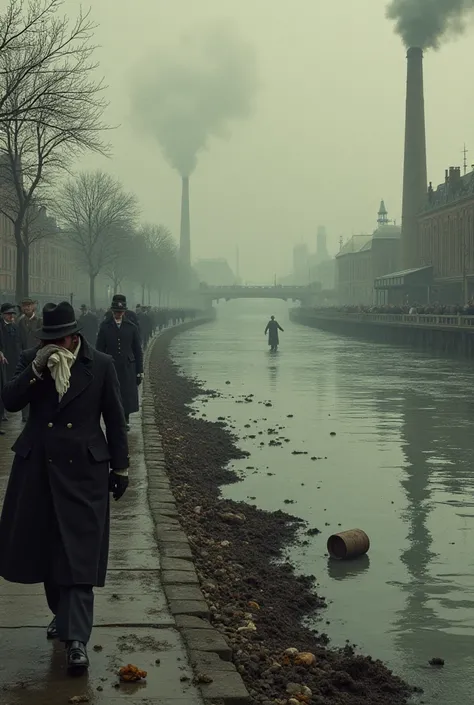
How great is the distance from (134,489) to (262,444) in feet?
23.7

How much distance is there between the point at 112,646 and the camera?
228 inches

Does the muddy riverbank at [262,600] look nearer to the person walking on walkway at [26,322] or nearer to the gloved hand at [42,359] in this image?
the gloved hand at [42,359]

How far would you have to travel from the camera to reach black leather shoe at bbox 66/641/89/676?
207 inches

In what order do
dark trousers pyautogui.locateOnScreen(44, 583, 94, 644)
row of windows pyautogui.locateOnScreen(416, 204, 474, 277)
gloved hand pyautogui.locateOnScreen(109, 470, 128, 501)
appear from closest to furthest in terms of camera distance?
dark trousers pyautogui.locateOnScreen(44, 583, 94, 644)
gloved hand pyautogui.locateOnScreen(109, 470, 128, 501)
row of windows pyautogui.locateOnScreen(416, 204, 474, 277)

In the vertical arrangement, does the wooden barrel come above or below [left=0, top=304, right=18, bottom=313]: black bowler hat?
below

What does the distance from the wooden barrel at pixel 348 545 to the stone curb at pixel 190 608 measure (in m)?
1.45

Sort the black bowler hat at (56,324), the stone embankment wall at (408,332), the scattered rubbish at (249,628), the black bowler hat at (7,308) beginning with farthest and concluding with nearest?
the stone embankment wall at (408,332), the black bowler hat at (7,308), the scattered rubbish at (249,628), the black bowler hat at (56,324)

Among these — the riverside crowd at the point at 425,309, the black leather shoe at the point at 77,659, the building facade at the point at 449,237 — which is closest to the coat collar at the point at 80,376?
the black leather shoe at the point at 77,659

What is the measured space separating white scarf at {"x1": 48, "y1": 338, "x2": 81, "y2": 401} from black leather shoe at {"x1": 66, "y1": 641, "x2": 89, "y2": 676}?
4.06 ft

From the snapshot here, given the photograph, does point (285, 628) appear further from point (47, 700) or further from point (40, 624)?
point (47, 700)

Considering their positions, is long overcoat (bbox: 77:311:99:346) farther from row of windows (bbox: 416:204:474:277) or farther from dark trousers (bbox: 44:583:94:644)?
row of windows (bbox: 416:204:474:277)

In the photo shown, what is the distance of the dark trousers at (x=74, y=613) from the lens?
537 centimetres

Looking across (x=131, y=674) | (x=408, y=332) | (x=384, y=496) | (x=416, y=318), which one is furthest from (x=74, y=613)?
(x=416, y=318)

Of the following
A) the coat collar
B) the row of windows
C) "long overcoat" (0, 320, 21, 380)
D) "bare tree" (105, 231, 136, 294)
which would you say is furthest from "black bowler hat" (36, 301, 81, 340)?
the row of windows
